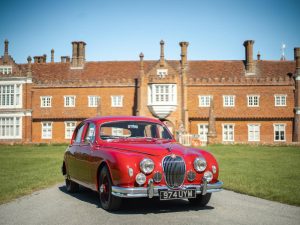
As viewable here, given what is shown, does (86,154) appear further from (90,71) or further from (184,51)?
(90,71)

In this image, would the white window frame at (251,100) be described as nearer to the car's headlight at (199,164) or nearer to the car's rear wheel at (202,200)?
the car's rear wheel at (202,200)

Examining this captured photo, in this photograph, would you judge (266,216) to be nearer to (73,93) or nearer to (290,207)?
(290,207)

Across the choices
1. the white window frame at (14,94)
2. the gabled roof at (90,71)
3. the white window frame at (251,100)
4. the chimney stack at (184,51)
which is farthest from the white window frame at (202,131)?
the white window frame at (14,94)

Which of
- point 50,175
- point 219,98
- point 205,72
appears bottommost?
point 50,175

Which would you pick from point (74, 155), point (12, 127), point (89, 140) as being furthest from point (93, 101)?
point (89, 140)

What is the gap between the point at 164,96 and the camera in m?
40.3

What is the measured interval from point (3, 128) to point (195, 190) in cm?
4087

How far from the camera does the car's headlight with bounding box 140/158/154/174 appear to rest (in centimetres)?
642

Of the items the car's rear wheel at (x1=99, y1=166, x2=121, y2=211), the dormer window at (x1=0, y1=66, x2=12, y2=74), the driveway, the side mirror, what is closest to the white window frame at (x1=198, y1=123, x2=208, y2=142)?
the dormer window at (x1=0, y1=66, x2=12, y2=74)

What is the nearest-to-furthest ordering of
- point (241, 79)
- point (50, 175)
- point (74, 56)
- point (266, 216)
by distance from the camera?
point (266, 216)
point (50, 175)
point (241, 79)
point (74, 56)

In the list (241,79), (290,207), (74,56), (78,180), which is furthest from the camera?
(74,56)

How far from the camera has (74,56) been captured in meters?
46.2

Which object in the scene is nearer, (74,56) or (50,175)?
(50,175)

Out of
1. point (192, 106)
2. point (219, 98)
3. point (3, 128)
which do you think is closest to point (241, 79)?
point (219, 98)
